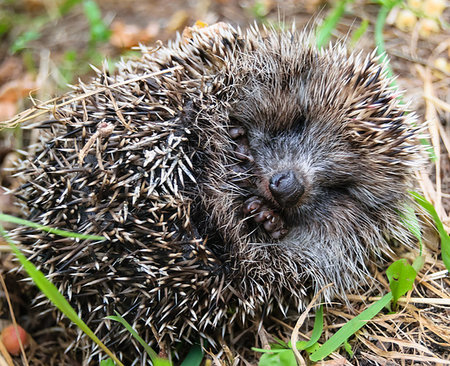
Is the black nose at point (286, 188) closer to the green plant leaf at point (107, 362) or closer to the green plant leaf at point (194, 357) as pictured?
the green plant leaf at point (194, 357)

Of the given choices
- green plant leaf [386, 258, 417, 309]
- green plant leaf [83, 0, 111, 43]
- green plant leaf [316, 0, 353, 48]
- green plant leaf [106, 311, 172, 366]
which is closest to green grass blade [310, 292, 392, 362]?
green plant leaf [386, 258, 417, 309]

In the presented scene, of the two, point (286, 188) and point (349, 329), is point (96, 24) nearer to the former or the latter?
point (286, 188)

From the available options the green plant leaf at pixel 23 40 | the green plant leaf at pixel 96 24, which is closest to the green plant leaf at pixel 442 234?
the green plant leaf at pixel 96 24

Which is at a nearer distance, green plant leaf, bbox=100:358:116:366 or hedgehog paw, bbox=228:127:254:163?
green plant leaf, bbox=100:358:116:366

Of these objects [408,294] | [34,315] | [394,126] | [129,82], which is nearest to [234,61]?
[129,82]

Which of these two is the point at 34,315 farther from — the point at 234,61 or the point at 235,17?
the point at 235,17

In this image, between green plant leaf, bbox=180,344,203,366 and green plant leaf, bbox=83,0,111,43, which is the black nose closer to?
green plant leaf, bbox=180,344,203,366
